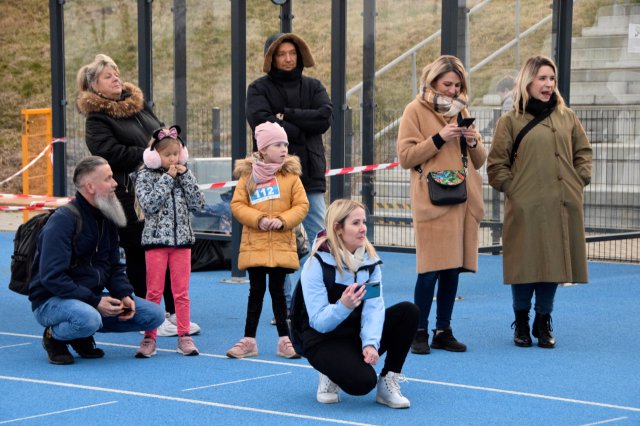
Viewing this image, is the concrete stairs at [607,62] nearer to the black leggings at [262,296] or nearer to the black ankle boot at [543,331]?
the black ankle boot at [543,331]

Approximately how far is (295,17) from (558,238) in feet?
15.2

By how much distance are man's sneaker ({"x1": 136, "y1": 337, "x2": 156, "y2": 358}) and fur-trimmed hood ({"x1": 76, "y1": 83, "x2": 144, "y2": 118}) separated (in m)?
1.66

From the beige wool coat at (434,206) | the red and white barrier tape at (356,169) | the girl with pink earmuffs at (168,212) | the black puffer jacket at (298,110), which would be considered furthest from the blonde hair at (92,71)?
the red and white barrier tape at (356,169)

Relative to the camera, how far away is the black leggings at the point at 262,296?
7172mm

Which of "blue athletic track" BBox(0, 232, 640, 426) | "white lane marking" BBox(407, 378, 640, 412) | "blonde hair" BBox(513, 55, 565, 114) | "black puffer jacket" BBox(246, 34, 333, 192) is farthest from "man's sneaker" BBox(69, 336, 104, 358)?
"blonde hair" BBox(513, 55, 565, 114)

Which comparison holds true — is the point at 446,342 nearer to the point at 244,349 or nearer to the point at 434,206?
the point at 434,206

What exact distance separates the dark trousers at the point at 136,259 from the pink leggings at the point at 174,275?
0.34 meters

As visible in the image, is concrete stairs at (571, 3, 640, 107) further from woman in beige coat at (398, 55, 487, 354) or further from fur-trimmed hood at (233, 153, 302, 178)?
fur-trimmed hood at (233, 153, 302, 178)

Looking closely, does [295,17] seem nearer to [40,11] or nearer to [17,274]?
[17,274]

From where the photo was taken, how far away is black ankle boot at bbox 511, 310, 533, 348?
7.52m

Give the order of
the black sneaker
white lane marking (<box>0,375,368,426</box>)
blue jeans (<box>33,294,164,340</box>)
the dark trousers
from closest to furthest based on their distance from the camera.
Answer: white lane marking (<box>0,375,368,426</box>) < blue jeans (<box>33,294,164,340</box>) < the black sneaker < the dark trousers

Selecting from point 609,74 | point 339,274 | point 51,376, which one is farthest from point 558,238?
point 609,74

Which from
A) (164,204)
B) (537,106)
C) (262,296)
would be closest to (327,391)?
(262,296)

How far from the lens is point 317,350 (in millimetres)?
5957
